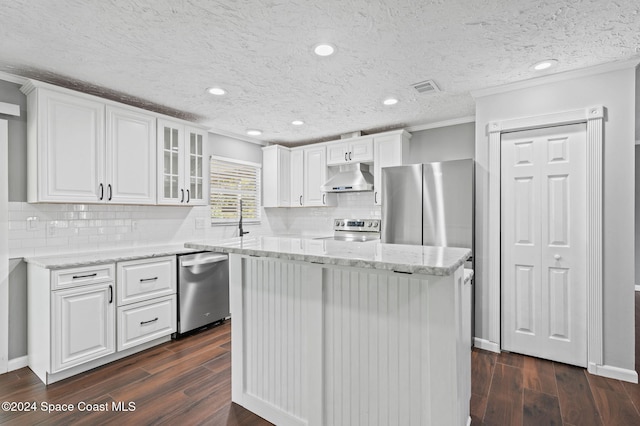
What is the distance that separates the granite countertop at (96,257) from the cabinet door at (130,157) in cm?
51

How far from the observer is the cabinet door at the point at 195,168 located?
373cm

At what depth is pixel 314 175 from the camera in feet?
16.3

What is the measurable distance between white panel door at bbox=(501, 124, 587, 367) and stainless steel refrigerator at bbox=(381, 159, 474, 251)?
0.34 m

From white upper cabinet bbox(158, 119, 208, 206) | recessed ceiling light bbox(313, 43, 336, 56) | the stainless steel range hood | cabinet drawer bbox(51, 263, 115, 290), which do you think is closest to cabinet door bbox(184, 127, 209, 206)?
white upper cabinet bbox(158, 119, 208, 206)

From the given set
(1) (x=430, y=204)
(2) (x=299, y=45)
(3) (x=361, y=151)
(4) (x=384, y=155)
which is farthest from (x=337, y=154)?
(2) (x=299, y=45)

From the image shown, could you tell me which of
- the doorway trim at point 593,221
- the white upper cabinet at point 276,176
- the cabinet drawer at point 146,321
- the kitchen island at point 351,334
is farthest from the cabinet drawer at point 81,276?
the doorway trim at point 593,221

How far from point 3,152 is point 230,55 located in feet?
6.79

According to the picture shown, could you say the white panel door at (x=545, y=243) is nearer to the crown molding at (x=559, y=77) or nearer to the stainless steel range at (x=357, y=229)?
the crown molding at (x=559, y=77)

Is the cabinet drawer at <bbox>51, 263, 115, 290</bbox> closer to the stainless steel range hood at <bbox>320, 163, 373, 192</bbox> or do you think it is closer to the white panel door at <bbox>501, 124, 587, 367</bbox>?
the stainless steel range hood at <bbox>320, 163, 373, 192</bbox>

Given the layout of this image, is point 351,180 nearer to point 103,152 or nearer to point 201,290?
point 201,290

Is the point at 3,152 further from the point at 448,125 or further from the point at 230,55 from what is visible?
the point at 448,125

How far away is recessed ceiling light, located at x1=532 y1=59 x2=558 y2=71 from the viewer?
2.50m

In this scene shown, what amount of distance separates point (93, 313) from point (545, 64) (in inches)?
166

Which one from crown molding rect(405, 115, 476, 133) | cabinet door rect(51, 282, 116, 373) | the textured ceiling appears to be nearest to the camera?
the textured ceiling
